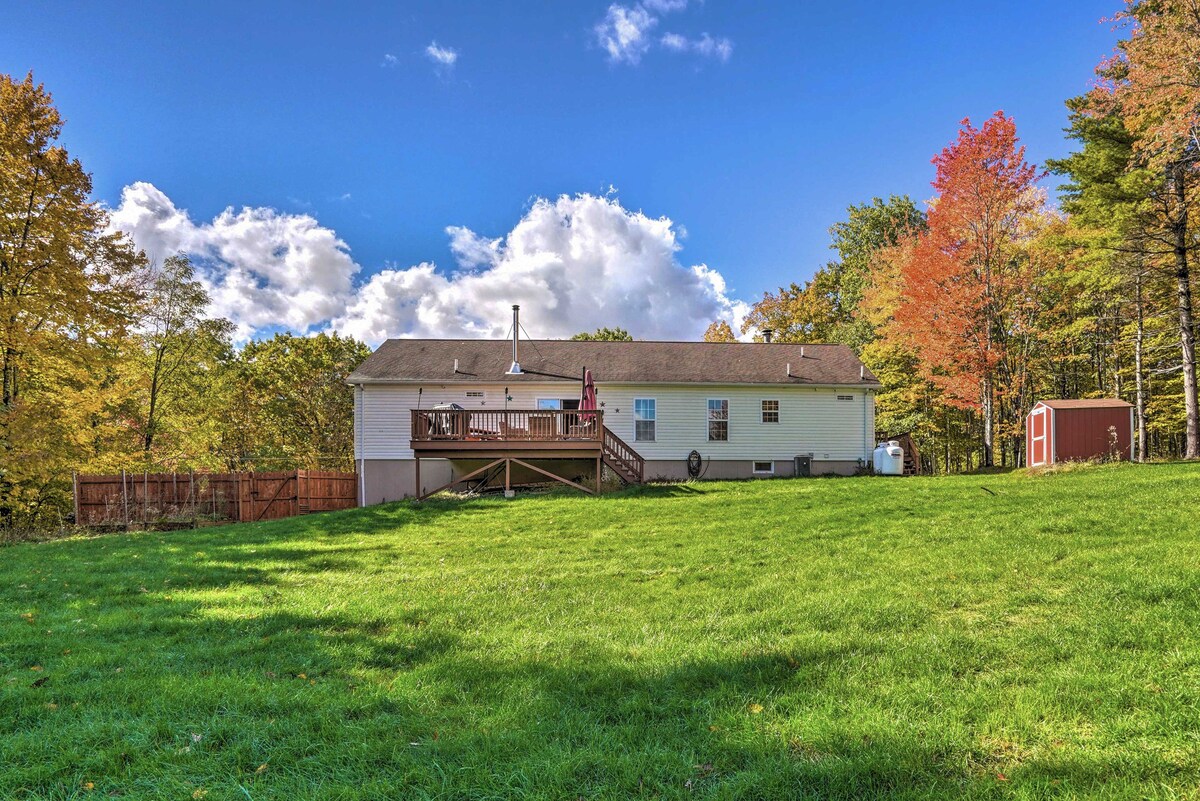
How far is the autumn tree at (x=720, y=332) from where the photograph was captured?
119ft

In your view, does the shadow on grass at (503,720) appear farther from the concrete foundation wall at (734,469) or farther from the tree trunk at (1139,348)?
the tree trunk at (1139,348)

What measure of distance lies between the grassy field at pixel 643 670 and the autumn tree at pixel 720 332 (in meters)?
29.2

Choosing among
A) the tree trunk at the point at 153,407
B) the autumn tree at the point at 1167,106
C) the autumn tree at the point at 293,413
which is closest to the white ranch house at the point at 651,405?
the autumn tree at the point at 1167,106

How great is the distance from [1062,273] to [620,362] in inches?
592

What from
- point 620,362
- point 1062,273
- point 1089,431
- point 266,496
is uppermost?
point 1062,273

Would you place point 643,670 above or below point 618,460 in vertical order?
below

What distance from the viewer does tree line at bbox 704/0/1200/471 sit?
13.8 m

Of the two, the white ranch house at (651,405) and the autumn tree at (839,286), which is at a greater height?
the autumn tree at (839,286)

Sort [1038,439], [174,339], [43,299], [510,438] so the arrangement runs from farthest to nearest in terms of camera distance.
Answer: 1. [174,339]
2. [510,438]
3. [1038,439]
4. [43,299]

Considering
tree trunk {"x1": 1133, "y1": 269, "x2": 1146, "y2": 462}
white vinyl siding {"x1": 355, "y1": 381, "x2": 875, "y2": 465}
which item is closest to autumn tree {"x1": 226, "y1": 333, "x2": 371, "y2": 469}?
white vinyl siding {"x1": 355, "y1": 381, "x2": 875, "y2": 465}

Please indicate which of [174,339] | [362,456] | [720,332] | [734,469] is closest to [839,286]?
[720,332]

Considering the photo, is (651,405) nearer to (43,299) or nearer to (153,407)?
(43,299)

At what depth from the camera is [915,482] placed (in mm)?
13562

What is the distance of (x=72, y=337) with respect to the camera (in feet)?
47.5
